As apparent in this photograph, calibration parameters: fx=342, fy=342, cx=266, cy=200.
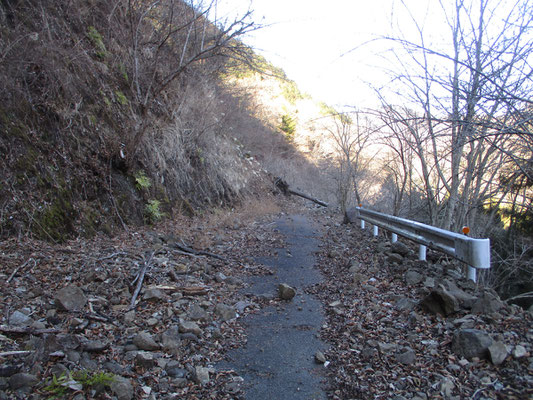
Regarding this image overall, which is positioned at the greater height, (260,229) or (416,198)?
(416,198)

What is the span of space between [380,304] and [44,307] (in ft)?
12.4

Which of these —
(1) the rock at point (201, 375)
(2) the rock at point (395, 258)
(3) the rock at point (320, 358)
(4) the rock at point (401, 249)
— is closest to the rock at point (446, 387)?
(3) the rock at point (320, 358)

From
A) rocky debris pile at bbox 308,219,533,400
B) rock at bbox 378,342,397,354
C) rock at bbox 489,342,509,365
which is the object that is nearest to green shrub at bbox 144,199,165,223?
rocky debris pile at bbox 308,219,533,400

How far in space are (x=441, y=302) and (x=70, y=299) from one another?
3939 mm

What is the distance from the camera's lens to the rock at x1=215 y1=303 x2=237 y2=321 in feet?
13.6

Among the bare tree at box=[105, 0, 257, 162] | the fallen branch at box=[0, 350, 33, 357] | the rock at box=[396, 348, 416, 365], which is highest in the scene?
the bare tree at box=[105, 0, 257, 162]

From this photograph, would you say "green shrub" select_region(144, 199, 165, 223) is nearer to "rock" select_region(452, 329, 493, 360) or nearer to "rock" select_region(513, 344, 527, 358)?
"rock" select_region(452, 329, 493, 360)

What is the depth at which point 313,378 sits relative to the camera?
119 inches

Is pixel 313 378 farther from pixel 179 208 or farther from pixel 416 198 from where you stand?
pixel 416 198

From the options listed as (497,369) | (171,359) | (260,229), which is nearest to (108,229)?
(171,359)

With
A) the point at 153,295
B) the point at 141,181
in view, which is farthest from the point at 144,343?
the point at 141,181

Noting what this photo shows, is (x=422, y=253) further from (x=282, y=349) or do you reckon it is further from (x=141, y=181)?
(x=141, y=181)

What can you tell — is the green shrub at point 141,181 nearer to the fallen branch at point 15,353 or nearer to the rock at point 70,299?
the rock at point 70,299

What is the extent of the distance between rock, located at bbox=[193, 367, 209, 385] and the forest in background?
3.04 meters
